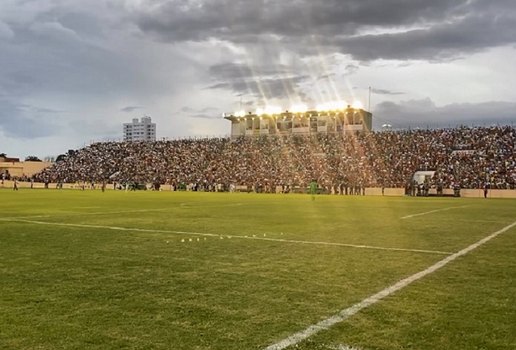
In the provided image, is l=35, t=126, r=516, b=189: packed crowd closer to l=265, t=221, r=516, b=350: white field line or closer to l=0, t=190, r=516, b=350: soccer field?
l=0, t=190, r=516, b=350: soccer field

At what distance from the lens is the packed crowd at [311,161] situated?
62.8m

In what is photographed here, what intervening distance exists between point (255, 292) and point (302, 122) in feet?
317

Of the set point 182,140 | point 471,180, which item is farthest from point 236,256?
point 182,140

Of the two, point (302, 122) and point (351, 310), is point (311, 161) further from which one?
Answer: point (351, 310)

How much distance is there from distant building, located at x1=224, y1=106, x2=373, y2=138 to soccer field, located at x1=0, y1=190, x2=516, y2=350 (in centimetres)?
8387

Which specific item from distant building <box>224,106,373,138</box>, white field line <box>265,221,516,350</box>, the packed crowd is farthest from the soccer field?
distant building <box>224,106,373,138</box>

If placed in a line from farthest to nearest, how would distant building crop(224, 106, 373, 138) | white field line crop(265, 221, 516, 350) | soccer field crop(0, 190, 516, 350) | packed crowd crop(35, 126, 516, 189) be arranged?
distant building crop(224, 106, 373, 138), packed crowd crop(35, 126, 516, 189), soccer field crop(0, 190, 516, 350), white field line crop(265, 221, 516, 350)

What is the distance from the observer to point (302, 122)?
10312 centimetres

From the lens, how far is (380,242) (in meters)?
14.3

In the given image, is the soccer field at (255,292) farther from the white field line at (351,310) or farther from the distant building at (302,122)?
the distant building at (302,122)

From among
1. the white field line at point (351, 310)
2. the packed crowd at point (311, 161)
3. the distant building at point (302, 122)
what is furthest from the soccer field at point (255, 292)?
the distant building at point (302, 122)

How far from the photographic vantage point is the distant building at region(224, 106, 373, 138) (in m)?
97.8

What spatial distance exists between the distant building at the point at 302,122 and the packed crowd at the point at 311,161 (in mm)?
13893

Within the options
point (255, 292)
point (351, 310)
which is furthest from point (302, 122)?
point (351, 310)
